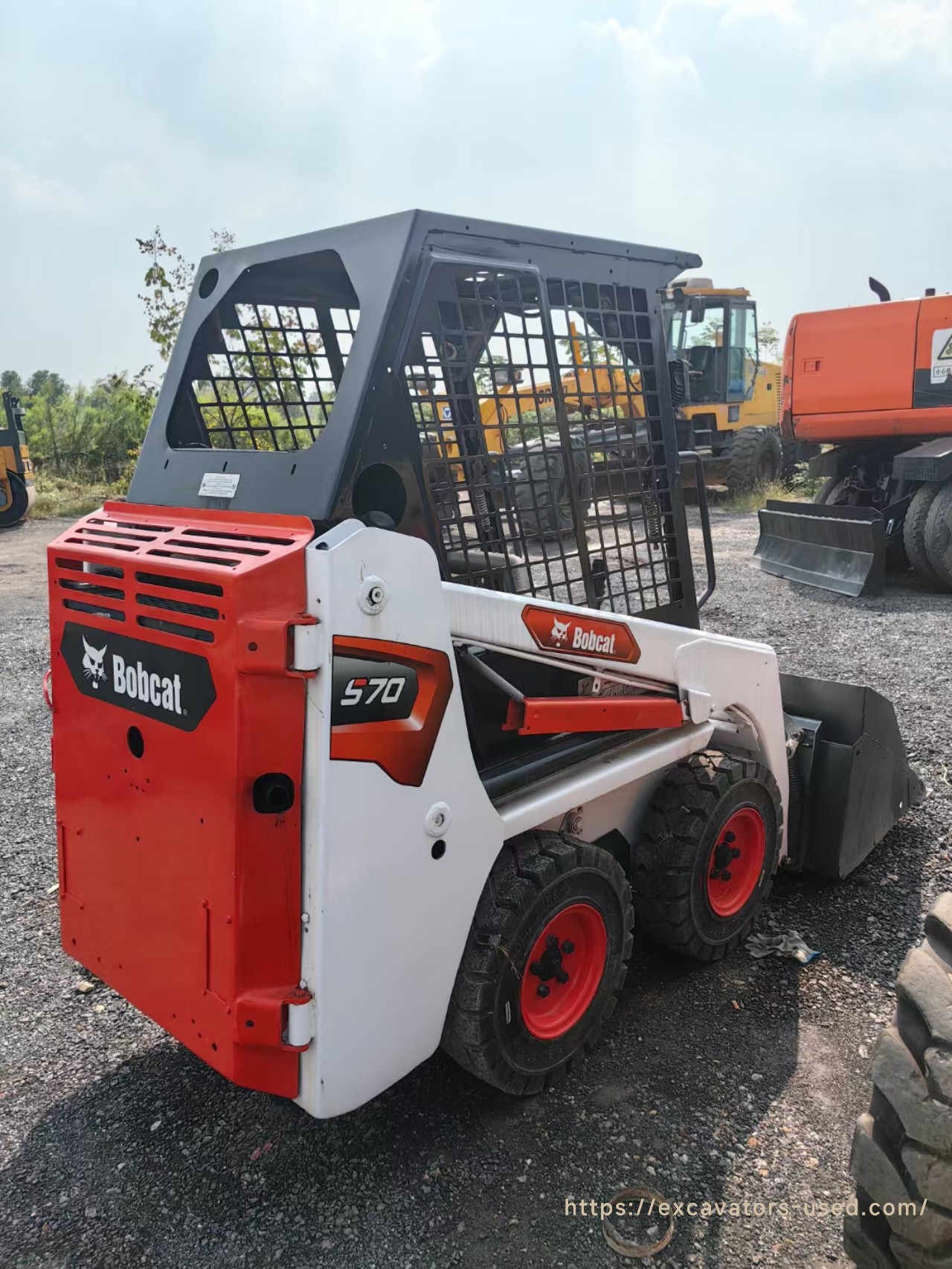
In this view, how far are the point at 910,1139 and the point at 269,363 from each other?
8.13ft

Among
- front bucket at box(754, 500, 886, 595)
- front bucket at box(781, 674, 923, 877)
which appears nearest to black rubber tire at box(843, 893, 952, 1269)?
front bucket at box(781, 674, 923, 877)

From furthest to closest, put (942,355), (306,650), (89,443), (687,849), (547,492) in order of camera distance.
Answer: (89,443) < (942,355) < (687,849) < (547,492) < (306,650)

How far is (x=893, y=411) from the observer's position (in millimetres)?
8797

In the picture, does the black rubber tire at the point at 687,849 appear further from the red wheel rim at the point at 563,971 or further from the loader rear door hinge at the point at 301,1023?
the loader rear door hinge at the point at 301,1023

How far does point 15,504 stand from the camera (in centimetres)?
1655

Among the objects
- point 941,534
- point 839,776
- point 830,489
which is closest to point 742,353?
point 830,489

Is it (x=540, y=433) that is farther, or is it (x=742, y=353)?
(x=742, y=353)

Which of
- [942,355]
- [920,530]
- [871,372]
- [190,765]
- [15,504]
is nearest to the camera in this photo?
[190,765]

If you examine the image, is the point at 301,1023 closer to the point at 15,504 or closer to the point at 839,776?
the point at 839,776

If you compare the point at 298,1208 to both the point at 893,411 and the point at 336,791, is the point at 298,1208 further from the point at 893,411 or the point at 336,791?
the point at 893,411

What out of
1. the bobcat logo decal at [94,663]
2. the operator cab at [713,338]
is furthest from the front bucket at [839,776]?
the operator cab at [713,338]

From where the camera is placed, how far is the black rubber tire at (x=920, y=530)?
28.1ft

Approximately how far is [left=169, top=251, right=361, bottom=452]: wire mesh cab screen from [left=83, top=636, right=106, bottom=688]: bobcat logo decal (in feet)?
2.21

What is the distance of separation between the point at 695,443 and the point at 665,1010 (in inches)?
532
